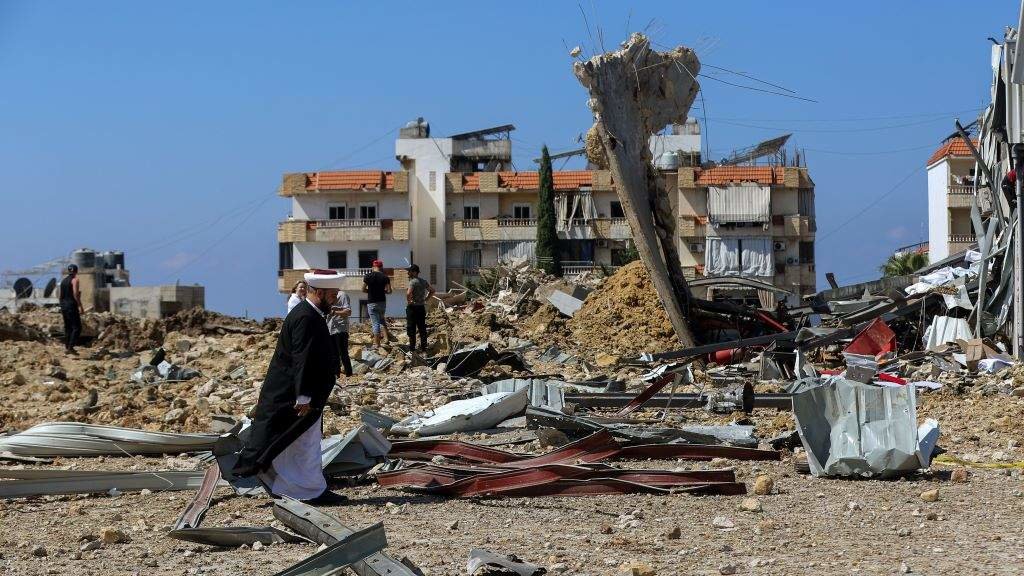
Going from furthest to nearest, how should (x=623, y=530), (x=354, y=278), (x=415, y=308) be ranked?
(x=354, y=278) < (x=415, y=308) < (x=623, y=530)

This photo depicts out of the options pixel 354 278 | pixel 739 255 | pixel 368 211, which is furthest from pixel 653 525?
pixel 368 211

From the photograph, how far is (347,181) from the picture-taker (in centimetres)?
6519

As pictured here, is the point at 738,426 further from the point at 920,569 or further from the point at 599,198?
the point at 599,198

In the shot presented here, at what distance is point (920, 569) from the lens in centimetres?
555

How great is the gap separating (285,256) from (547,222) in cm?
1540

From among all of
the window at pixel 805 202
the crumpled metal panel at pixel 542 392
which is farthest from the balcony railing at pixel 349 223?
the crumpled metal panel at pixel 542 392

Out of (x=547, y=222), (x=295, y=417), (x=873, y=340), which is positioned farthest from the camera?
(x=547, y=222)

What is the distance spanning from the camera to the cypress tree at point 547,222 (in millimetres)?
59844

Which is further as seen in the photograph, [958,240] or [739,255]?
[739,255]

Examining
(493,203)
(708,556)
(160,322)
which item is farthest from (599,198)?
(708,556)

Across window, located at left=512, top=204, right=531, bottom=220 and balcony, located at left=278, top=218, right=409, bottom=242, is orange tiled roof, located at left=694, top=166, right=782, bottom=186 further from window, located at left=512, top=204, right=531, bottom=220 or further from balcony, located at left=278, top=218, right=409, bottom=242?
balcony, located at left=278, top=218, right=409, bottom=242

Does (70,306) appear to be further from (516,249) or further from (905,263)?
(516,249)

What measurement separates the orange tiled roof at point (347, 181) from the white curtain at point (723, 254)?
16963mm

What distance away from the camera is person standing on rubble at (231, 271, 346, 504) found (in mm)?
7555
